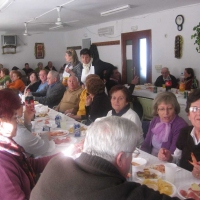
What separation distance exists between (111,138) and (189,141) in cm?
105

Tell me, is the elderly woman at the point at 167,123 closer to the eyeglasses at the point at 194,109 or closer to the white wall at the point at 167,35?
the eyeglasses at the point at 194,109

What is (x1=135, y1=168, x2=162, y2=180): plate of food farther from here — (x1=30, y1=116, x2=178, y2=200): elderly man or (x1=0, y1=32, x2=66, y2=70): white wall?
(x1=0, y1=32, x2=66, y2=70): white wall

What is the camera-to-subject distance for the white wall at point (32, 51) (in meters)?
11.1

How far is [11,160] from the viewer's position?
1.47 meters

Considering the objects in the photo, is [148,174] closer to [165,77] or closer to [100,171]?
[100,171]

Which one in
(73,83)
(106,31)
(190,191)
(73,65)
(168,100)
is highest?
(106,31)

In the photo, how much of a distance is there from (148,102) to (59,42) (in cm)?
830

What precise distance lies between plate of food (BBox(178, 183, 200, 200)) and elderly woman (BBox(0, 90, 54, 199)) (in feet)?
2.89

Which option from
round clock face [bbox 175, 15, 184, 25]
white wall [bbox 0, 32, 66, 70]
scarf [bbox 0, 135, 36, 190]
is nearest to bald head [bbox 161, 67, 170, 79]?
round clock face [bbox 175, 15, 184, 25]

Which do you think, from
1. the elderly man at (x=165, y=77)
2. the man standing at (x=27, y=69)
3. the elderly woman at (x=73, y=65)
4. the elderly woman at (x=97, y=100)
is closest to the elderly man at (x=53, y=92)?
the elderly woman at (x=73, y=65)

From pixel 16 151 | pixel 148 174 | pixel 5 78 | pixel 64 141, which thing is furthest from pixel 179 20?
pixel 16 151

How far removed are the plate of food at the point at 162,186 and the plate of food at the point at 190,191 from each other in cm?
4

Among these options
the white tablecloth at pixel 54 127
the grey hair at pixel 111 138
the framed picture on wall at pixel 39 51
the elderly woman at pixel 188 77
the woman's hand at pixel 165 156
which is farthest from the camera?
the framed picture on wall at pixel 39 51

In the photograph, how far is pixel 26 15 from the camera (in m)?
6.80
